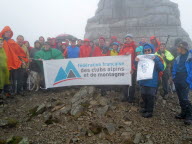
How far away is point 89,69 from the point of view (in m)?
7.91

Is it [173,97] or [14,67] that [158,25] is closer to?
[173,97]

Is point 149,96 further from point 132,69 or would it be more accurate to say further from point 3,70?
point 3,70

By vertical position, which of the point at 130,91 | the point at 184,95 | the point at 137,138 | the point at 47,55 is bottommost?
the point at 137,138

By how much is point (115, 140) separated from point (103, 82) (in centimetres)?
304

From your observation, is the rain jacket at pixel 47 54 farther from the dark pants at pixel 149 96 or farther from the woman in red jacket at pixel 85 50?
the dark pants at pixel 149 96

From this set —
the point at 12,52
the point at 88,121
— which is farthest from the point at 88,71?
the point at 12,52

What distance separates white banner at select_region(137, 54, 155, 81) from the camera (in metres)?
6.00

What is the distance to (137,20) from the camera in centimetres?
1424

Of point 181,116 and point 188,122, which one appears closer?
point 188,122

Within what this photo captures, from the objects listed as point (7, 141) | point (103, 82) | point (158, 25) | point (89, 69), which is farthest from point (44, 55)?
point (158, 25)

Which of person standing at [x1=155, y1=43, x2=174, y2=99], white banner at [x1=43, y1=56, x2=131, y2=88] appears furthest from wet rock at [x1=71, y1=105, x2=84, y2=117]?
person standing at [x1=155, y1=43, x2=174, y2=99]

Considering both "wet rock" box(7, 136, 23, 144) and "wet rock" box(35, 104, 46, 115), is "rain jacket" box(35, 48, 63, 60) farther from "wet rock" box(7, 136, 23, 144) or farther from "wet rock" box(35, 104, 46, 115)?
"wet rock" box(7, 136, 23, 144)

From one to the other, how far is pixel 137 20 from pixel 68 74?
8460 millimetres

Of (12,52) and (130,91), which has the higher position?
(12,52)
